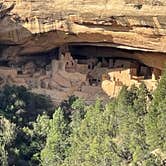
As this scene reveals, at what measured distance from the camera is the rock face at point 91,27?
15562 mm

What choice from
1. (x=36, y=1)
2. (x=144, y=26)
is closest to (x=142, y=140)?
(x=144, y=26)

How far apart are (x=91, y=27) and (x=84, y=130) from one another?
6.98 feet

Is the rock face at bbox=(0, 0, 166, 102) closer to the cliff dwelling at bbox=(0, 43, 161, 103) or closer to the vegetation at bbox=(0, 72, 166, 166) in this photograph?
the cliff dwelling at bbox=(0, 43, 161, 103)

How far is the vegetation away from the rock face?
99 centimetres

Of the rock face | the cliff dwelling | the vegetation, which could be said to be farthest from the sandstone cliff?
the vegetation

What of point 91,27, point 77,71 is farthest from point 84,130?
point 77,71

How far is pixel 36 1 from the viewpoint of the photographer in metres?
16.4

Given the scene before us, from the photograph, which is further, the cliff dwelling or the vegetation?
the cliff dwelling

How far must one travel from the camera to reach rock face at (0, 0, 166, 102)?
15.6 meters

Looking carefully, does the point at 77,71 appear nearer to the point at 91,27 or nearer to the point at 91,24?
the point at 91,27

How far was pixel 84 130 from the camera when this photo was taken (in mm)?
15516

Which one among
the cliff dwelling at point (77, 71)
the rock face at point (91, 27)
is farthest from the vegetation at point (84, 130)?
the rock face at point (91, 27)

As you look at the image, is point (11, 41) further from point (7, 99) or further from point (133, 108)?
point (133, 108)

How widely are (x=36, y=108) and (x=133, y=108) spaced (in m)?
3.02
